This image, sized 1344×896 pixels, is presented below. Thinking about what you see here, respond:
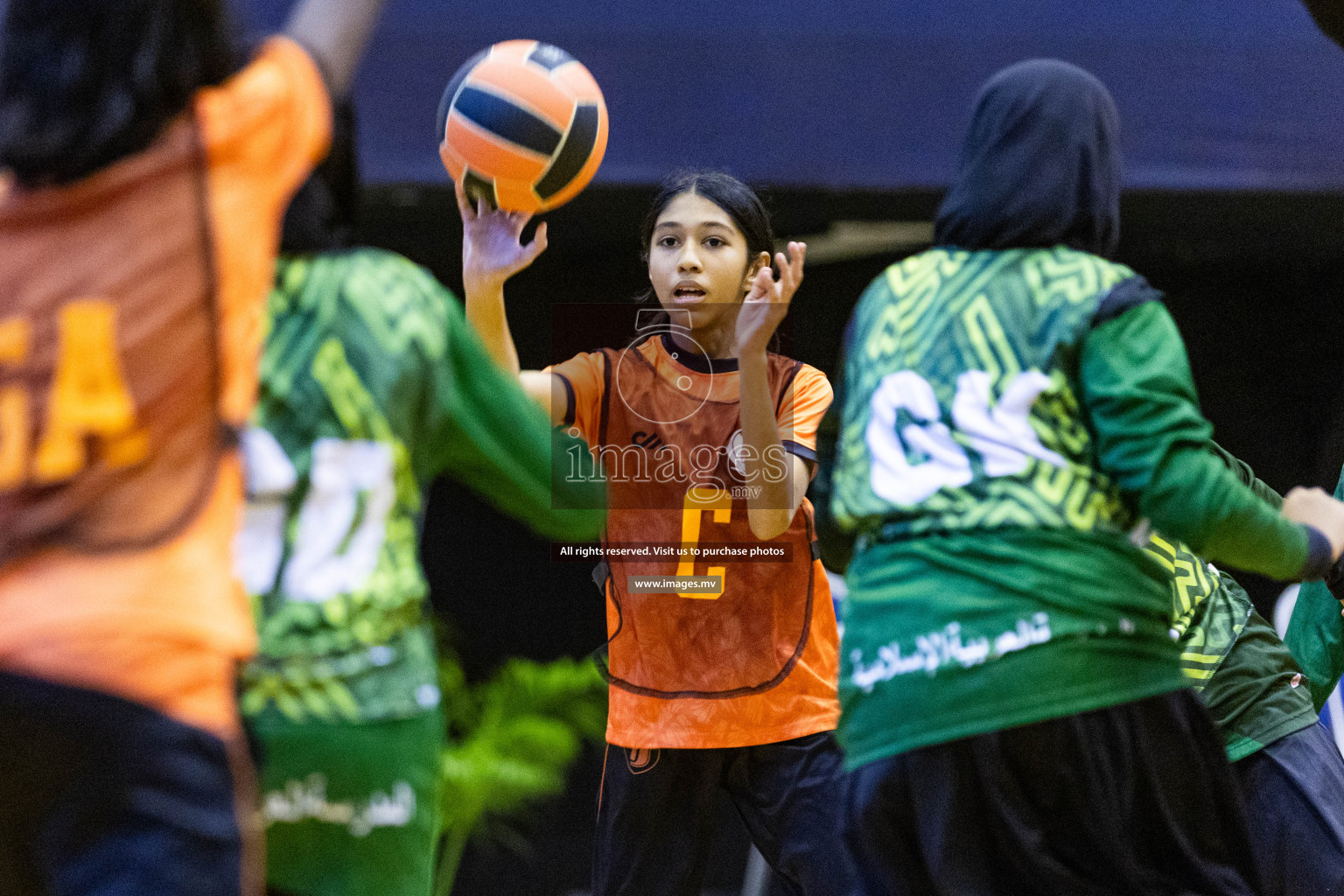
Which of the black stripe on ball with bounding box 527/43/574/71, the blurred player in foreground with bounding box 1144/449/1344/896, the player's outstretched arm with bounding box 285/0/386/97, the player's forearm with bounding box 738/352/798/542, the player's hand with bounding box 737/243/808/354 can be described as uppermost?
the player's outstretched arm with bounding box 285/0/386/97

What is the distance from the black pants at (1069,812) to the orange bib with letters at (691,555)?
103 centimetres

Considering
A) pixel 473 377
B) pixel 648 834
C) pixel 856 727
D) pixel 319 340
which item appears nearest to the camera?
pixel 319 340

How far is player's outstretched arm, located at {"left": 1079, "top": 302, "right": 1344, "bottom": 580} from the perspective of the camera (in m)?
2.24

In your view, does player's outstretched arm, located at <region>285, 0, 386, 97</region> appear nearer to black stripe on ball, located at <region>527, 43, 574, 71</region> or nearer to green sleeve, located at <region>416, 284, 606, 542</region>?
green sleeve, located at <region>416, 284, 606, 542</region>

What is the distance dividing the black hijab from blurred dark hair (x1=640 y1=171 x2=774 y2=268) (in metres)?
1.05

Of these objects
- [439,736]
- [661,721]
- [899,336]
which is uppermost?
[899,336]

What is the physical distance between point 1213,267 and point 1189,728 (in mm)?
4042

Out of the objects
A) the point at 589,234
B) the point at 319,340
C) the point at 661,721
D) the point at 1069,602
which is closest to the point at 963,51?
the point at 589,234

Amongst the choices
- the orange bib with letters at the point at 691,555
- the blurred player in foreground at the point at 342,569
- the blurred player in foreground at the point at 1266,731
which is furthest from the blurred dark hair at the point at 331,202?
the blurred player in foreground at the point at 1266,731

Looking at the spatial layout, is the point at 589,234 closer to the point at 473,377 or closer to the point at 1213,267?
the point at 1213,267

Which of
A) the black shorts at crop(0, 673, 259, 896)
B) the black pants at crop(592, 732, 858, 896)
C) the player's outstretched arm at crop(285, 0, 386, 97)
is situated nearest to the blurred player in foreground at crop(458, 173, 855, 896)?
the black pants at crop(592, 732, 858, 896)

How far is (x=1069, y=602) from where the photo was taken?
2.26 m

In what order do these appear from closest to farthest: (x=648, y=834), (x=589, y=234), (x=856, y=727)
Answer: (x=856, y=727), (x=648, y=834), (x=589, y=234)

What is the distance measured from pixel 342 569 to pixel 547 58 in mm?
1724
